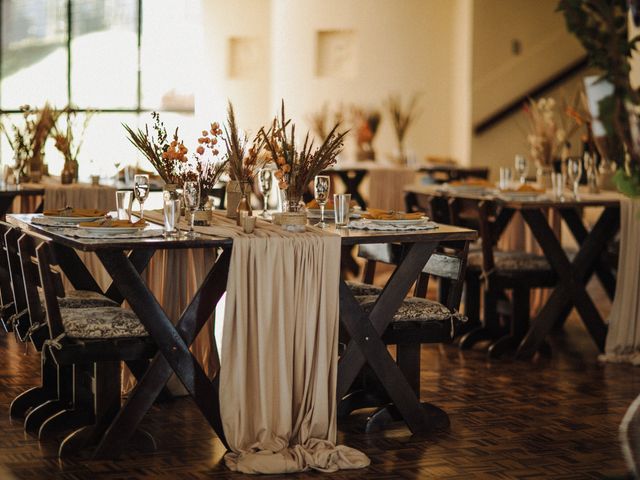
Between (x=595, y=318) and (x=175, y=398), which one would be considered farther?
(x=595, y=318)

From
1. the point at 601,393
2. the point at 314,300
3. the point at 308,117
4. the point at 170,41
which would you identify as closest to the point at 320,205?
the point at 314,300

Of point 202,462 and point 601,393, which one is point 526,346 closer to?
point 601,393

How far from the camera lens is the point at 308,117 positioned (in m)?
12.1

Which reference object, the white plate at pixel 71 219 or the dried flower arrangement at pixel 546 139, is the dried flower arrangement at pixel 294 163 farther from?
the dried flower arrangement at pixel 546 139

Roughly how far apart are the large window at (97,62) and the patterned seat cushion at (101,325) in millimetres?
8551

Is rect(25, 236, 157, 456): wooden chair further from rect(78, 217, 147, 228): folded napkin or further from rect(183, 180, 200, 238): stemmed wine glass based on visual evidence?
rect(183, 180, 200, 238): stemmed wine glass

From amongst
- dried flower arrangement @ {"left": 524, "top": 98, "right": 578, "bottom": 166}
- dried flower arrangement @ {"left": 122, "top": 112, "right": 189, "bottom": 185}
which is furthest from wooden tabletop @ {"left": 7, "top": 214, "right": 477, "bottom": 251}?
dried flower arrangement @ {"left": 524, "top": 98, "right": 578, "bottom": 166}

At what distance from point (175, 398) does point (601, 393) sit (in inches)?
75.8

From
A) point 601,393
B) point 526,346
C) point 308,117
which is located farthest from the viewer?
point 308,117

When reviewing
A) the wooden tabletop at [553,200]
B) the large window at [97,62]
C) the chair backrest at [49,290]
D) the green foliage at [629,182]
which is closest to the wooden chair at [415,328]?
the chair backrest at [49,290]

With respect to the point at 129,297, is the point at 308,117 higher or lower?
higher

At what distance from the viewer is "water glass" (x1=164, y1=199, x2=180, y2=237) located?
3.93m

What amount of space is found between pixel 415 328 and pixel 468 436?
1.53ft

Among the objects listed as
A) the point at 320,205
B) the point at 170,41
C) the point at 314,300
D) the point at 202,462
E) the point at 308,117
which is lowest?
the point at 202,462
